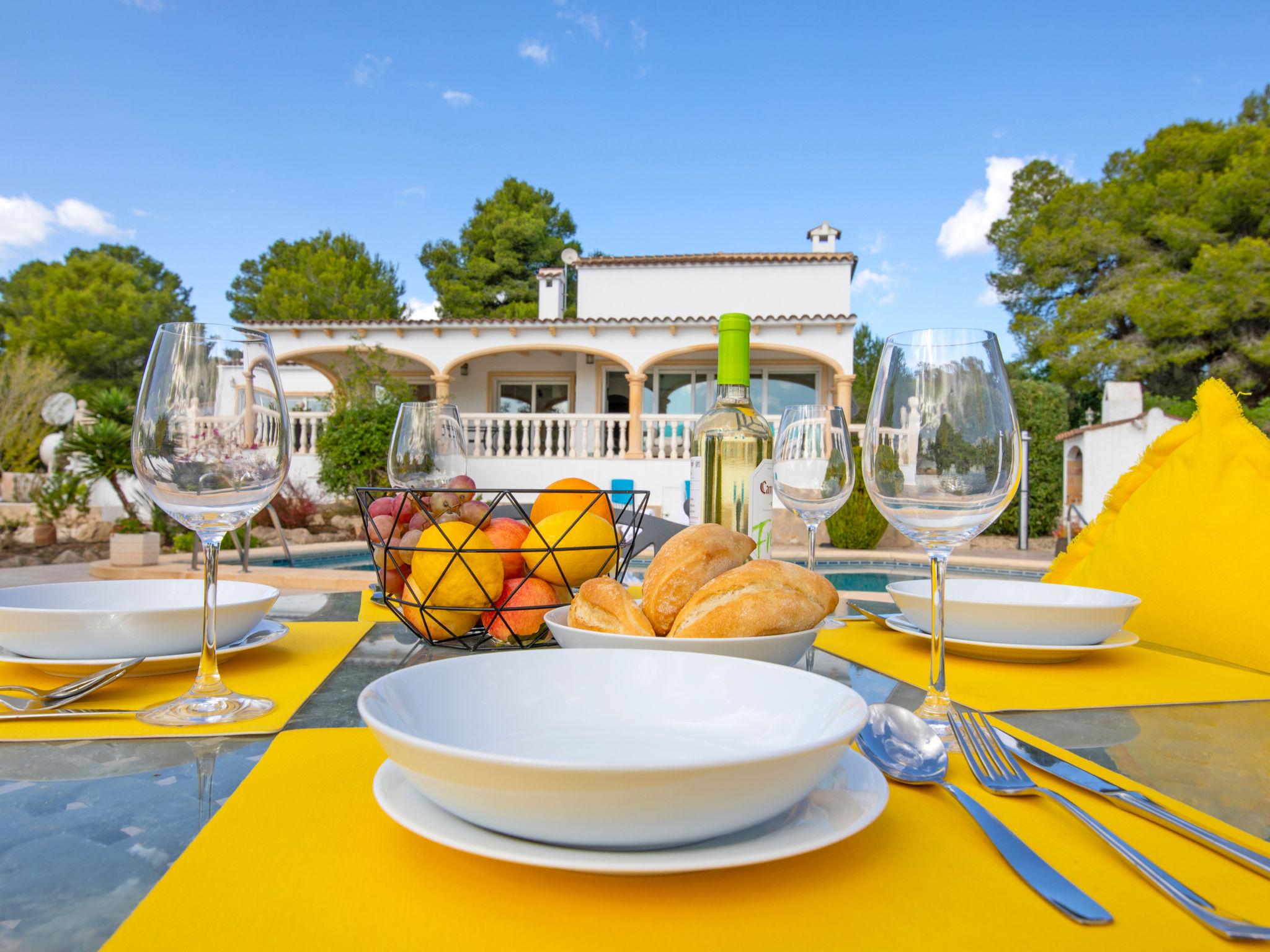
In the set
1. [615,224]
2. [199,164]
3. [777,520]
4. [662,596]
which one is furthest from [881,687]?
[199,164]

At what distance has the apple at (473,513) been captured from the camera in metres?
0.99

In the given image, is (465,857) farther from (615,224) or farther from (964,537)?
(615,224)

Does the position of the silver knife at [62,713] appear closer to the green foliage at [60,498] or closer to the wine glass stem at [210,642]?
the wine glass stem at [210,642]

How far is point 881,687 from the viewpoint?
32.4 inches

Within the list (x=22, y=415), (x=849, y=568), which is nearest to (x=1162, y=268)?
(x=849, y=568)

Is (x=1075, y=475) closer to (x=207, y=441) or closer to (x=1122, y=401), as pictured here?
(x=1122, y=401)

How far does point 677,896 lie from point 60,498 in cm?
1088

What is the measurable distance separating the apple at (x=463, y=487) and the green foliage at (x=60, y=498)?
30.8 ft

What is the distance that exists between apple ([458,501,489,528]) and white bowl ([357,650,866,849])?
1.46 feet

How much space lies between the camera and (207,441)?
712mm

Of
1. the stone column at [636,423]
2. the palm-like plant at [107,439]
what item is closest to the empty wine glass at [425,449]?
the palm-like plant at [107,439]

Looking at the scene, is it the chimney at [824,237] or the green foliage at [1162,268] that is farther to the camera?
the green foliage at [1162,268]

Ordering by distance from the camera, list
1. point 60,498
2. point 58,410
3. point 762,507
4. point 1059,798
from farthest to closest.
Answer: point 58,410
point 60,498
point 762,507
point 1059,798

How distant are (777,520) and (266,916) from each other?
996 centimetres
